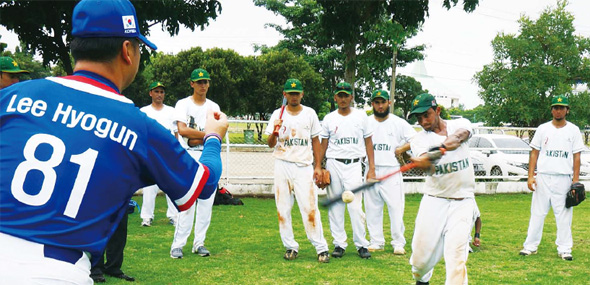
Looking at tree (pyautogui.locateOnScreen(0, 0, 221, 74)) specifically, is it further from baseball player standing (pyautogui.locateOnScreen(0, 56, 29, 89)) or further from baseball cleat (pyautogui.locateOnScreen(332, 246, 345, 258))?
→ baseball cleat (pyautogui.locateOnScreen(332, 246, 345, 258))

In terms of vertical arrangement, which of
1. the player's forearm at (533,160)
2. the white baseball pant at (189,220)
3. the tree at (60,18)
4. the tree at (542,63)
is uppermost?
the tree at (542,63)

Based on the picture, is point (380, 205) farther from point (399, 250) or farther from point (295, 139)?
point (295, 139)

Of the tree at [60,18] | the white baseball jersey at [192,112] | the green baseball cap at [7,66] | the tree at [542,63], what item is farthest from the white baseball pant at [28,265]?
the tree at [542,63]

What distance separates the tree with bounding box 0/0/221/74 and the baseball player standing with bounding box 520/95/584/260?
7.16 metres

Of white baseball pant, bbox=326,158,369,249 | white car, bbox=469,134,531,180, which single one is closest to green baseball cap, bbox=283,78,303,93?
white baseball pant, bbox=326,158,369,249

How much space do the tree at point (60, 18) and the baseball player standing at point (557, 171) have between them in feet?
23.5

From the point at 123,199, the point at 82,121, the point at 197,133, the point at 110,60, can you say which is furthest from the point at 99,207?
the point at 197,133

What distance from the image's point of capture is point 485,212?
12.5 m

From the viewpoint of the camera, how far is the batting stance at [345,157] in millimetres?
7852

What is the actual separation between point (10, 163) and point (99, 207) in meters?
0.35

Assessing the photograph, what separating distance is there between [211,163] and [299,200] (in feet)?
16.6

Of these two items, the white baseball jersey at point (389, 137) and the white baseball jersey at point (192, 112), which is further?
the white baseball jersey at point (389, 137)

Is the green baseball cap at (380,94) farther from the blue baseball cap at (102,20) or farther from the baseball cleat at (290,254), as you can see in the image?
the blue baseball cap at (102,20)

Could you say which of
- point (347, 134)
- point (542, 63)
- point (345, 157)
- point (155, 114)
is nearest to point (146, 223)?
point (155, 114)
